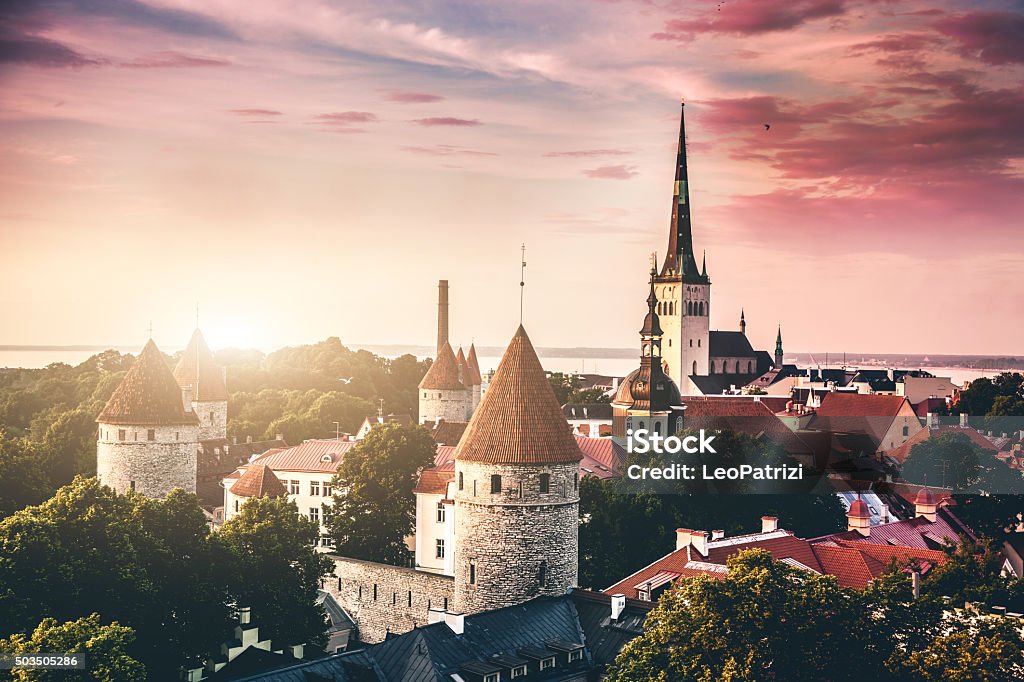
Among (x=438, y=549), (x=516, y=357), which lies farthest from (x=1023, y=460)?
(x=516, y=357)

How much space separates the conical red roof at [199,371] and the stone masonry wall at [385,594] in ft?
85.9

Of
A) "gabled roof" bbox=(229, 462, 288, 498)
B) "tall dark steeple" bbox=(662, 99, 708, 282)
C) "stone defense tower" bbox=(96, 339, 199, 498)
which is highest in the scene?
"tall dark steeple" bbox=(662, 99, 708, 282)

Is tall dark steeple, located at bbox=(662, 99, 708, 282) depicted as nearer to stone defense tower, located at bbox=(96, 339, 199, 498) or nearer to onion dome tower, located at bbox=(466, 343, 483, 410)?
onion dome tower, located at bbox=(466, 343, 483, 410)

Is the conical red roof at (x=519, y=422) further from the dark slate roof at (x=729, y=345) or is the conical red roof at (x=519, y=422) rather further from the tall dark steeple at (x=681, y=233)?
the dark slate roof at (x=729, y=345)

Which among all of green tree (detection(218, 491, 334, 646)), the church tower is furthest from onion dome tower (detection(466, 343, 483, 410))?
green tree (detection(218, 491, 334, 646))

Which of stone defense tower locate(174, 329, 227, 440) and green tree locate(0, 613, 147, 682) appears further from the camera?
stone defense tower locate(174, 329, 227, 440)

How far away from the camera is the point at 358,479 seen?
4181 centimetres

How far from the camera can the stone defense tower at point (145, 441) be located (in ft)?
130

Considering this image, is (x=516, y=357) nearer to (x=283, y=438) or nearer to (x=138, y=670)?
(x=138, y=670)

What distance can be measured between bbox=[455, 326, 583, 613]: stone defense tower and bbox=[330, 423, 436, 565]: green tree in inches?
461

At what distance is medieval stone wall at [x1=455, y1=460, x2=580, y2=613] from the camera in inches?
1115

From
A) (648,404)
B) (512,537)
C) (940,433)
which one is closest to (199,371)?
(648,404)

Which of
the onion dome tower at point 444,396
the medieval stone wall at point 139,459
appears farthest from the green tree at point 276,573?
the onion dome tower at point 444,396

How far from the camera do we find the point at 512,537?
28.4 meters
